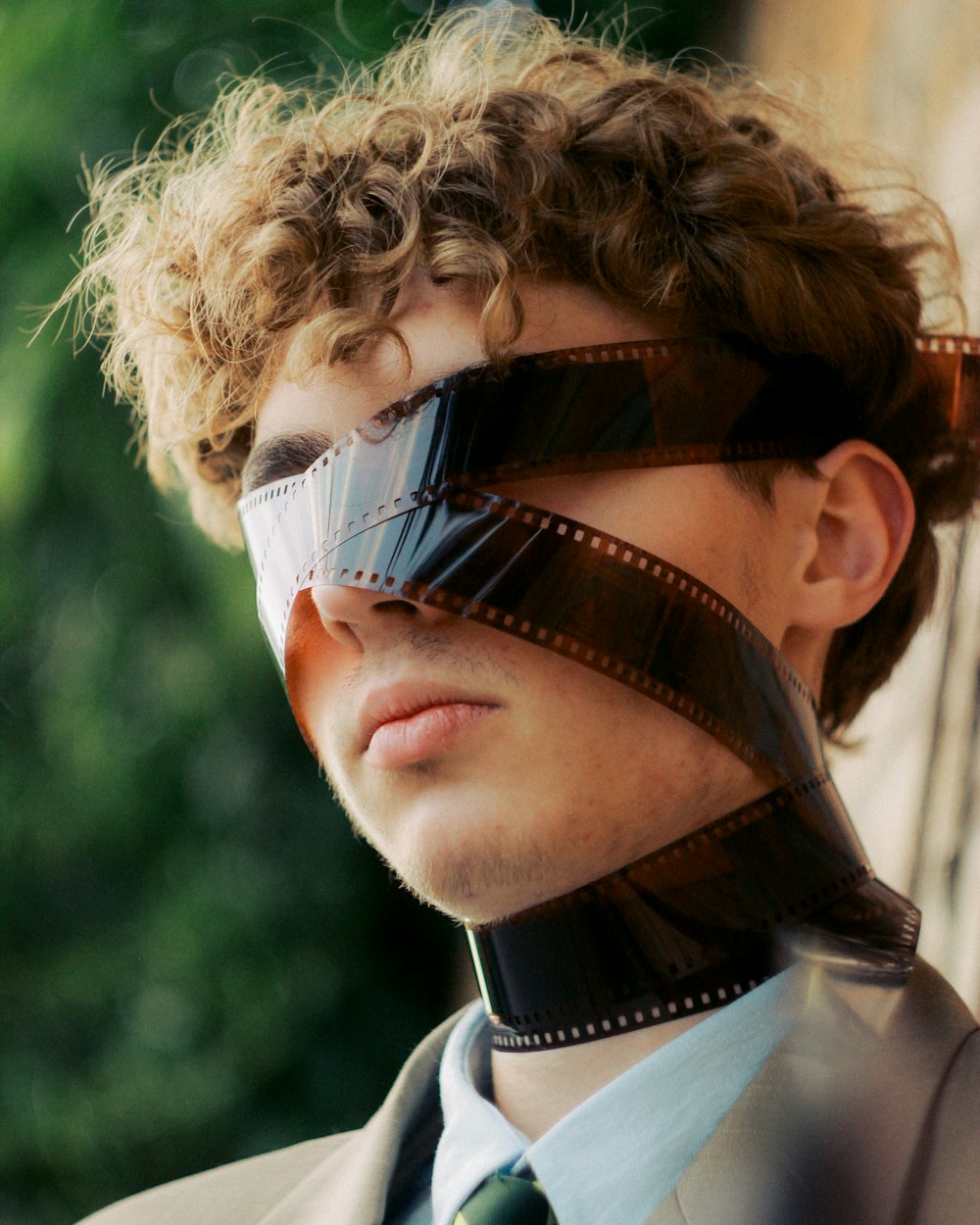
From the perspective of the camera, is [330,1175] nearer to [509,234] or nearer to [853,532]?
[853,532]

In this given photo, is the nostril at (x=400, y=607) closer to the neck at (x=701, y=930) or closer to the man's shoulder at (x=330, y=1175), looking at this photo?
the neck at (x=701, y=930)

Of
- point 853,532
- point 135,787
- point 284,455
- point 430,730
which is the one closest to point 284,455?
point 284,455

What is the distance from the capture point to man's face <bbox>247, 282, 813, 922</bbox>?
37.5 inches

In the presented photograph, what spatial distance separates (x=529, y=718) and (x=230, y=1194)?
0.69m

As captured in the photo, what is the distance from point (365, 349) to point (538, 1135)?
637 mm

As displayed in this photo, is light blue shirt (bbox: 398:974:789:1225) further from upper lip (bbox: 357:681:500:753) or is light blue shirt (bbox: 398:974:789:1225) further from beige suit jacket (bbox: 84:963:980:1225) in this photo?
upper lip (bbox: 357:681:500:753)

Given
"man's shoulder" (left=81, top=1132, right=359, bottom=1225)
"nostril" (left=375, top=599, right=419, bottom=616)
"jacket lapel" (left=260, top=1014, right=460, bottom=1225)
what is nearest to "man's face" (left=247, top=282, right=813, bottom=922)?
"nostril" (left=375, top=599, right=419, bottom=616)

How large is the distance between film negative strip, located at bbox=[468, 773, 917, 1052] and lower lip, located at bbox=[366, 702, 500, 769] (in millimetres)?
145

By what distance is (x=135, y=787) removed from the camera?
5.94 ft

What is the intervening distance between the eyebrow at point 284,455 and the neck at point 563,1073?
0.50 m

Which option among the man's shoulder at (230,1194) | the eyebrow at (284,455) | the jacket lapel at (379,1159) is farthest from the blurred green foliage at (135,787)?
the eyebrow at (284,455)

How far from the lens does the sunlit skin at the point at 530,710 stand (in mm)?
954

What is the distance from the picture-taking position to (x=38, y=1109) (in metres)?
1.72

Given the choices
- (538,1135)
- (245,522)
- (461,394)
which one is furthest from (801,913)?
(245,522)
